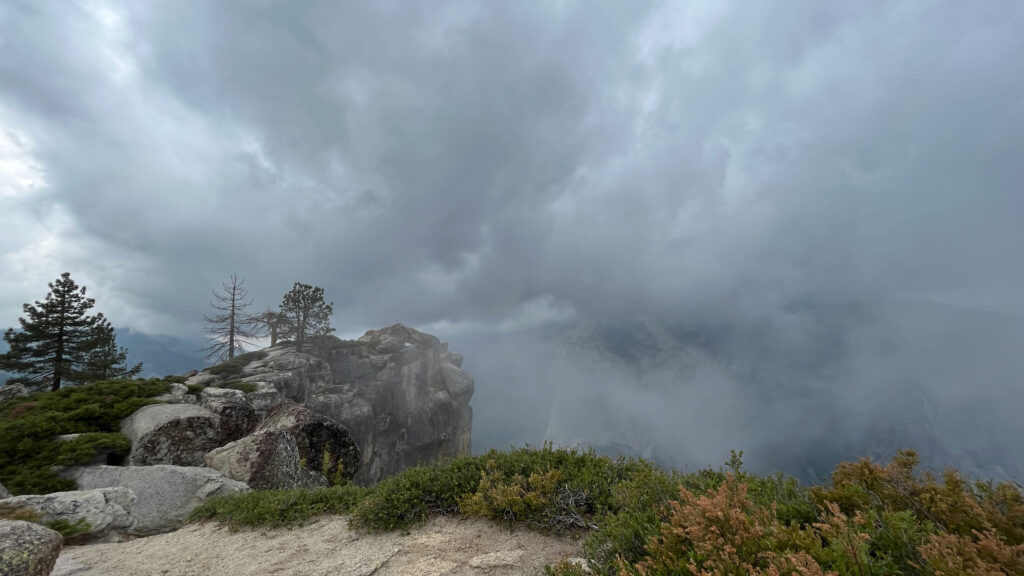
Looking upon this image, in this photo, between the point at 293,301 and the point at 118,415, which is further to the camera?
the point at 293,301

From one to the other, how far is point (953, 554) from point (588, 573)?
9.91ft

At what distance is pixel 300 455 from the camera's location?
15344mm

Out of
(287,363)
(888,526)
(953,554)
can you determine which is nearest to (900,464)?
(888,526)

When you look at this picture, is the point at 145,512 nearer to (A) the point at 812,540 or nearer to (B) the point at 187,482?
(B) the point at 187,482

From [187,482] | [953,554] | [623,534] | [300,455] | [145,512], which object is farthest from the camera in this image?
[300,455]

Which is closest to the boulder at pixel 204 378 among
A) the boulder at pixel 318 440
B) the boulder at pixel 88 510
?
the boulder at pixel 318 440

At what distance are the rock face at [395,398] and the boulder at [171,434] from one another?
3492 cm

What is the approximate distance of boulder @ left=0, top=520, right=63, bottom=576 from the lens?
5.55 metres

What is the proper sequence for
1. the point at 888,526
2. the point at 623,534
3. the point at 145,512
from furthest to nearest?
the point at 145,512, the point at 623,534, the point at 888,526

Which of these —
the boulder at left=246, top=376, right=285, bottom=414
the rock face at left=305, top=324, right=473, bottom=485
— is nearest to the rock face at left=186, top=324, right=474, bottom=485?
the rock face at left=305, top=324, right=473, bottom=485

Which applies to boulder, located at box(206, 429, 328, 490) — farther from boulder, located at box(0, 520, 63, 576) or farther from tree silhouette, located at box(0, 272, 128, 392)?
tree silhouette, located at box(0, 272, 128, 392)

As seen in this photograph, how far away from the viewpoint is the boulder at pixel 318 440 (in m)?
15.6

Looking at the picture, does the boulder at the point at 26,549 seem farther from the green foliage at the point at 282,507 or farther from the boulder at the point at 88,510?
the boulder at the point at 88,510

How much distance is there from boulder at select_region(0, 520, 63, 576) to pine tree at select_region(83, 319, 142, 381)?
48083 millimetres
